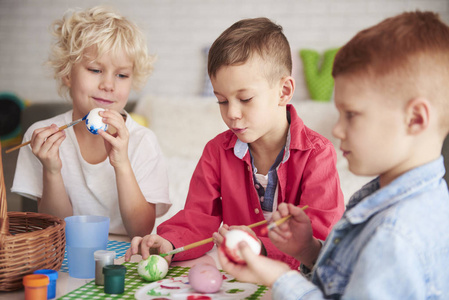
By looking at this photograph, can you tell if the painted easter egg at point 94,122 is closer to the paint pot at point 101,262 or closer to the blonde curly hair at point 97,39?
the blonde curly hair at point 97,39

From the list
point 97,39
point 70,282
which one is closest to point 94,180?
point 97,39

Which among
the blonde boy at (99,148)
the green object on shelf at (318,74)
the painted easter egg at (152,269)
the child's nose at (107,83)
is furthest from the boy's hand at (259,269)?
the green object on shelf at (318,74)

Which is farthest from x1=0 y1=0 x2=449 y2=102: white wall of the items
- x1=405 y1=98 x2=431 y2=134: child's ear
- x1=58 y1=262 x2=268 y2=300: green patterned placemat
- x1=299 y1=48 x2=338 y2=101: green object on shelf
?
x1=405 y1=98 x2=431 y2=134: child's ear

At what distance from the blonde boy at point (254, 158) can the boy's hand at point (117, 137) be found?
22cm

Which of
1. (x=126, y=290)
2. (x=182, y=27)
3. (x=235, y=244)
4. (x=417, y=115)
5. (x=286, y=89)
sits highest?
(x=182, y=27)

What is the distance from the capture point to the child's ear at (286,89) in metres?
1.30

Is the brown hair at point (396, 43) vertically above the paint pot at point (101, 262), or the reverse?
the brown hair at point (396, 43)

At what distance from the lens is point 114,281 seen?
90 cm

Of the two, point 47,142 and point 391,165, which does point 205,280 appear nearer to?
point 391,165

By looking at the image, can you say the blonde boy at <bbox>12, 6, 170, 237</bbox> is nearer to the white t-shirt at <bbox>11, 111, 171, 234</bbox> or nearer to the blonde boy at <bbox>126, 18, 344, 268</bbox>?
the white t-shirt at <bbox>11, 111, 171, 234</bbox>

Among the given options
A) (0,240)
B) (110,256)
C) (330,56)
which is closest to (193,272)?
(110,256)

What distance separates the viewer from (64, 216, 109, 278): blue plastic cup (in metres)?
1.01

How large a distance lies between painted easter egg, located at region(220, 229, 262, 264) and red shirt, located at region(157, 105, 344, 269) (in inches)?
10.5

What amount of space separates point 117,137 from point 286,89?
19.5 inches
